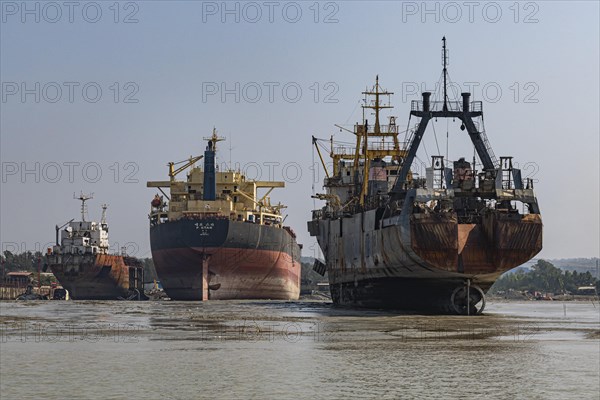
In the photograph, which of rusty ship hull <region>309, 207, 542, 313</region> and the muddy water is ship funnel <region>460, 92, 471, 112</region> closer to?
rusty ship hull <region>309, 207, 542, 313</region>

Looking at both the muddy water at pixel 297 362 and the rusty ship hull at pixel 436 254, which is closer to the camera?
the muddy water at pixel 297 362

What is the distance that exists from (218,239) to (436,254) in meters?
33.9

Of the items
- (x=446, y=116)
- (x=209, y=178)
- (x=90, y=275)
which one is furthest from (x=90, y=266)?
(x=446, y=116)

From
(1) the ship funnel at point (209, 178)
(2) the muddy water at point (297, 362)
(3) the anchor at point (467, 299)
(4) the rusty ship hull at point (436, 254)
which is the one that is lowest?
(2) the muddy water at point (297, 362)

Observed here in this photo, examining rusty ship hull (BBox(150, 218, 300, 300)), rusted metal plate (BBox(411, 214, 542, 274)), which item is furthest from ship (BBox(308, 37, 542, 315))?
rusty ship hull (BBox(150, 218, 300, 300))

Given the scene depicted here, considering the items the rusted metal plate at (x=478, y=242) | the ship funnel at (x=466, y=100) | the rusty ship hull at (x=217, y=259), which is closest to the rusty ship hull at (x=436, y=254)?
the rusted metal plate at (x=478, y=242)

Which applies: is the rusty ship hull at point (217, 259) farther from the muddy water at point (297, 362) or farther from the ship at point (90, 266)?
the muddy water at point (297, 362)

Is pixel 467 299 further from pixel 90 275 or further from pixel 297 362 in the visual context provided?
pixel 90 275

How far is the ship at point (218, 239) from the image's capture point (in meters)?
76.7

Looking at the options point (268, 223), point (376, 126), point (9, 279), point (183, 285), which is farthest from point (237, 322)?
point (9, 279)

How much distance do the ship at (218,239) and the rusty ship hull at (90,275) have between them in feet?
38.1

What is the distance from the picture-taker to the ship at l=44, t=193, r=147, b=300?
9869cm

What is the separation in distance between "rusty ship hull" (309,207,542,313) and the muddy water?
9.51m

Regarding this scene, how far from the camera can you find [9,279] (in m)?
133
